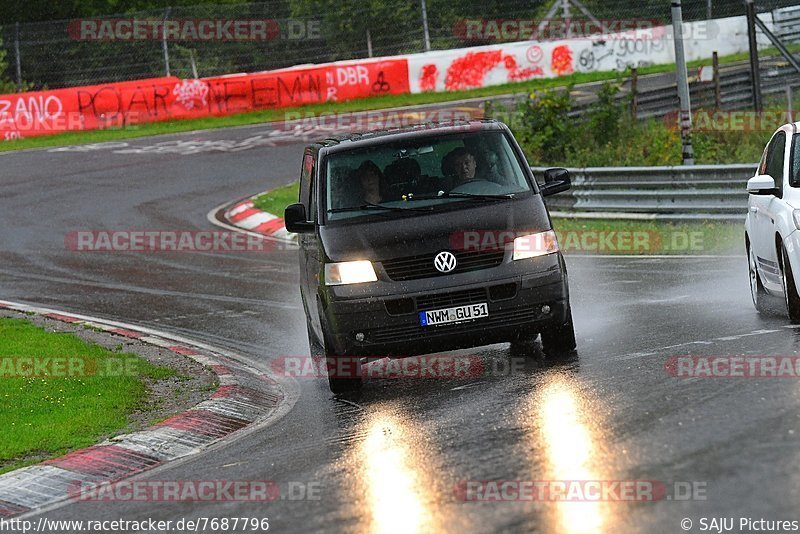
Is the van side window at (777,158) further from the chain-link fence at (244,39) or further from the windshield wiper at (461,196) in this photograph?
the chain-link fence at (244,39)

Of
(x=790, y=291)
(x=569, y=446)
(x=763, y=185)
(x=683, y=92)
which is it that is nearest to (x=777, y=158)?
(x=763, y=185)

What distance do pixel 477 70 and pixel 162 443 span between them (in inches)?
1310

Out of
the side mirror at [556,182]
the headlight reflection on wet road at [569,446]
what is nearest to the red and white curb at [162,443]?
the headlight reflection on wet road at [569,446]

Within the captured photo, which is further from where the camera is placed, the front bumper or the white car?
the white car

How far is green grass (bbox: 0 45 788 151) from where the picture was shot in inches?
1442

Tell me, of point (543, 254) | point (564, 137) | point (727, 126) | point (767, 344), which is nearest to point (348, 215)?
point (543, 254)

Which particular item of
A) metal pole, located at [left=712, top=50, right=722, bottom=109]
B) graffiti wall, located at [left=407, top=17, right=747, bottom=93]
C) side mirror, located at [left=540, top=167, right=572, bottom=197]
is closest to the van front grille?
side mirror, located at [left=540, top=167, right=572, bottom=197]

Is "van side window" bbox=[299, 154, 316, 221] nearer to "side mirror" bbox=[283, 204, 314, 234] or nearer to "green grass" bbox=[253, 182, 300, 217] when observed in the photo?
"side mirror" bbox=[283, 204, 314, 234]

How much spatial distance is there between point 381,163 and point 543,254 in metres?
1.60

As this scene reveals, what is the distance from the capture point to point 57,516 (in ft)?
23.9

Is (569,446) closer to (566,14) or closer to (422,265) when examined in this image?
(422,265)

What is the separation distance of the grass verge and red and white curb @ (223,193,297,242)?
4.66 m

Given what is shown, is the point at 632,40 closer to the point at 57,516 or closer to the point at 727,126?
the point at 727,126

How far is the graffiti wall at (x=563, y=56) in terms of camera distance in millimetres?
40688
